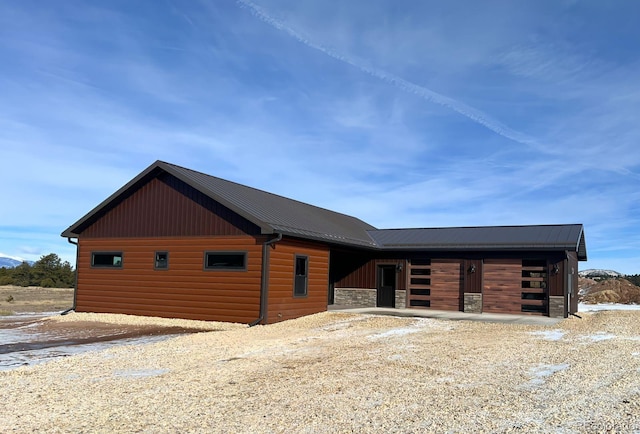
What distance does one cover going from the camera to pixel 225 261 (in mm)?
16609

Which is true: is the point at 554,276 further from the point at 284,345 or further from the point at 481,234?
the point at 284,345

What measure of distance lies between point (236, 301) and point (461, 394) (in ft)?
32.7

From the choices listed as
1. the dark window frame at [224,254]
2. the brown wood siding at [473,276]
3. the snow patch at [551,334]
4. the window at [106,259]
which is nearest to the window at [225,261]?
the dark window frame at [224,254]

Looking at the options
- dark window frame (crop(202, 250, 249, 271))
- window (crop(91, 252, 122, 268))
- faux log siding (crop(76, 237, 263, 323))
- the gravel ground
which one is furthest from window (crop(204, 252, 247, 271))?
window (crop(91, 252, 122, 268))

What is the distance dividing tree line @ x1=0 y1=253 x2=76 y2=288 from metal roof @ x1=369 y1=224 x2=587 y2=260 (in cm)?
2806

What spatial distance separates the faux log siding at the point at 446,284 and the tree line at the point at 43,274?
29.6 m

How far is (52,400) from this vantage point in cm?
694

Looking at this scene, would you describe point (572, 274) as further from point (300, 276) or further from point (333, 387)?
point (333, 387)

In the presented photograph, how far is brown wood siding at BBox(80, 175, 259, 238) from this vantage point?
55.0ft

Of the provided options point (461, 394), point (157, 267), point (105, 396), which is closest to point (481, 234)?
point (157, 267)

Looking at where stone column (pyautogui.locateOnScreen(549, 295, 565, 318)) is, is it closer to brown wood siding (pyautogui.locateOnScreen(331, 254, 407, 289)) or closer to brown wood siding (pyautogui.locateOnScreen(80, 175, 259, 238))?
brown wood siding (pyautogui.locateOnScreen(331, 254, 407, 289))

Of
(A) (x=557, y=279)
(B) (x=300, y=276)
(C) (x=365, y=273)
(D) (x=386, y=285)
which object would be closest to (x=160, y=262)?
(B) (x=300, y=276)

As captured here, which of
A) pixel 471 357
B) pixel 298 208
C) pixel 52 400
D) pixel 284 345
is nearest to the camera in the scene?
pixel 52 400

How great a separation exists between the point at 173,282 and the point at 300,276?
4.03 metres
